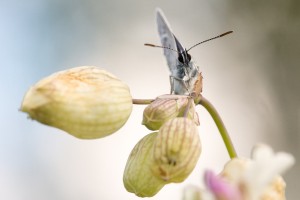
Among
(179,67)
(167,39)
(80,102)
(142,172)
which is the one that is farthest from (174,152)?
(167,39)

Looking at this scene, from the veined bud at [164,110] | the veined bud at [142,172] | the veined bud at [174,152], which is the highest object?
the veined bud at [164,110]

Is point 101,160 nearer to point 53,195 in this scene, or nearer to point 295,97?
point 53,195

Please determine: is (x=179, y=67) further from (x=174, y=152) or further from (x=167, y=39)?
(x=174, y=152)

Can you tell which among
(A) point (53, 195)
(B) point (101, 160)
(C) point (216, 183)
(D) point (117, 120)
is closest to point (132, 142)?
(B) point (101, 160)

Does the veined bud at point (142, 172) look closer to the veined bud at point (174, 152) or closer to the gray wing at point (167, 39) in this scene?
the veined bud at point (174, 152)

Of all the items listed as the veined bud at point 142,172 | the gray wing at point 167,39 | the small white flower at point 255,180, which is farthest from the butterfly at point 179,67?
the small white flower at point 255,180
